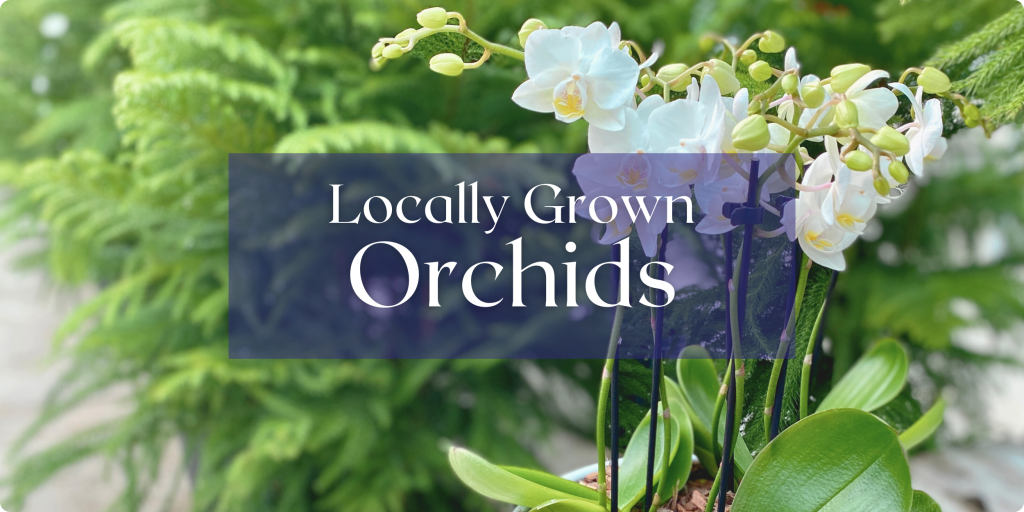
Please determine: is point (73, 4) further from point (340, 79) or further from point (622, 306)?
point (622, 306)

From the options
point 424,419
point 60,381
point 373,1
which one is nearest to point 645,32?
point 373,1

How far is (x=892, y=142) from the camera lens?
21 centimetres

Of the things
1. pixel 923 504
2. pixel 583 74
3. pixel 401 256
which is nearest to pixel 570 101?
pixel 583 74

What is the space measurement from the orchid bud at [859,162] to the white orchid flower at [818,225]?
3 cm

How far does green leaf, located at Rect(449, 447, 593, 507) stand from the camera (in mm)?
264

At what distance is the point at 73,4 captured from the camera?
0.91 meters

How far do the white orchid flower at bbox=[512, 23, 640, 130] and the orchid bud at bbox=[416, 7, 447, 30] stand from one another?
0.04m

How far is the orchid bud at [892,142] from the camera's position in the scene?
21 cm

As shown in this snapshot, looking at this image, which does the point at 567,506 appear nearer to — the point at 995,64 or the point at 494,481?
the point at 494,481

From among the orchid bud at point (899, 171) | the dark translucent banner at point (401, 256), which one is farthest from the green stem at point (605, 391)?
the dark translucent banner at point (401, 256)

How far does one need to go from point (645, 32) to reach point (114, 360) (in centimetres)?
81

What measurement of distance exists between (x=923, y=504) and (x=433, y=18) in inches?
11.2

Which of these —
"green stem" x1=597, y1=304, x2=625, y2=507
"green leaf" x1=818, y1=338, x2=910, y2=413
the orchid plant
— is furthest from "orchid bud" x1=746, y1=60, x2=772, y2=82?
"green leaf" x1=818, y1=338, x2=910, y2=413

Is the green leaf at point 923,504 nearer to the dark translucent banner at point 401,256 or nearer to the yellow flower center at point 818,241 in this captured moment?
the yellow flower center at point 818,241
